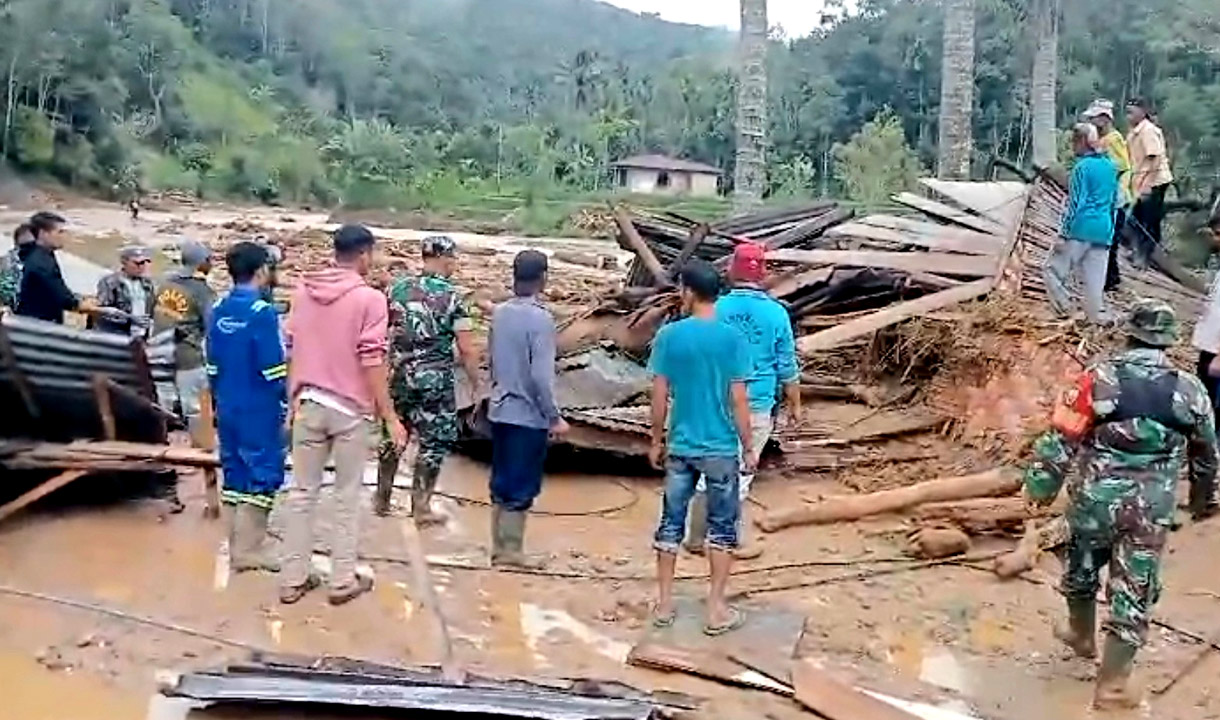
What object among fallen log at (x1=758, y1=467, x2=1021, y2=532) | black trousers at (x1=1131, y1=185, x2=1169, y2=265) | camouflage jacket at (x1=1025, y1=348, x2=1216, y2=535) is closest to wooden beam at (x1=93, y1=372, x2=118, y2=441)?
fallen log at (x1=758, y1=467, x2=1021, y2=532)

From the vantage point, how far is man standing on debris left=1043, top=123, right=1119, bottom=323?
9602mm

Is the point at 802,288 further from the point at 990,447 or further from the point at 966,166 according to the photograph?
the point at 966,166

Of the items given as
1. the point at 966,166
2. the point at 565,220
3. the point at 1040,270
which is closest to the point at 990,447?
the point at 1040,270

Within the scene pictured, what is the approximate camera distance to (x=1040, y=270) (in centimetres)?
1098

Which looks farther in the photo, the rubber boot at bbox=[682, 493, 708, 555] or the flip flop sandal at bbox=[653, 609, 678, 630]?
the rubber boot at bbox=[682, 493, 708, 555]

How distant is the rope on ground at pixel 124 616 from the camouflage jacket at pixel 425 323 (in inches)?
79.6

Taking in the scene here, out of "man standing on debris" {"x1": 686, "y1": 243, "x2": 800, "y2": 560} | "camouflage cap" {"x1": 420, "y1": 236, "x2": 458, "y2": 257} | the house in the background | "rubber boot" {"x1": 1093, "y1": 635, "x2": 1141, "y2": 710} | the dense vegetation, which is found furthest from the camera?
the house in the background

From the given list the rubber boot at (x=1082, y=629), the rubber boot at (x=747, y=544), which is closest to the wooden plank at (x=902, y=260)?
the rubber boot at (x=747, y=544)

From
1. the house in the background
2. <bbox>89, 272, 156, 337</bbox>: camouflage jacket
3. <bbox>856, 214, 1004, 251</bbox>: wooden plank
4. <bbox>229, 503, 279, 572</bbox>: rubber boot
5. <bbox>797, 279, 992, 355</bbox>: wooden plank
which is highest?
<bbox>856, 214, 1004, 251</bbox>: wooden plank

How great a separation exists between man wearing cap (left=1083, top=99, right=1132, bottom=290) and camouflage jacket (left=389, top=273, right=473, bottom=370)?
4.94 meters

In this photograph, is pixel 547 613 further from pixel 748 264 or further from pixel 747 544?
pixel 748 264

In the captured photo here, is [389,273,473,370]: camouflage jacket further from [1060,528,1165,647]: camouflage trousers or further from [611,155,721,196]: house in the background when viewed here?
[611,155,721,196]: house in the background

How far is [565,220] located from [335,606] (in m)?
35.8

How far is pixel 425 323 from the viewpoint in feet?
25.1
